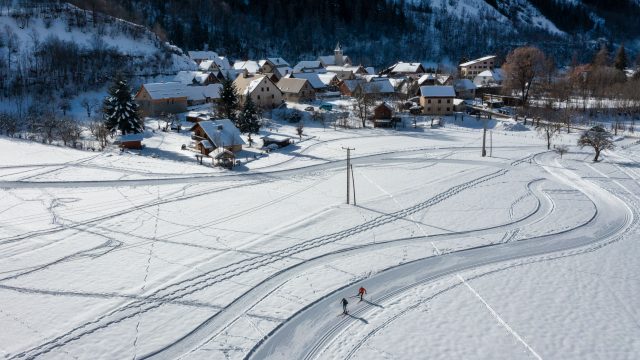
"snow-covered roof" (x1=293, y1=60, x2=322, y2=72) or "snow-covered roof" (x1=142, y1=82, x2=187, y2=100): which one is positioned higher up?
"snow-covered roof" (x1=293, y1=60, x2=322, y2=72)

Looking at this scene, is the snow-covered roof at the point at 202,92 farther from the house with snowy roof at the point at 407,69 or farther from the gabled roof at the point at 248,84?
the house with snowy roof at the point at 407,69

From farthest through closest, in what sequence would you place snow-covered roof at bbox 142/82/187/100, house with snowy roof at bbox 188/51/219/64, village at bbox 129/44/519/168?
house with snowy roof at bbox 188/51/219/64 → snow-covered roof at bbox 142/82/187/100 → village at bbox 129/44/519/168

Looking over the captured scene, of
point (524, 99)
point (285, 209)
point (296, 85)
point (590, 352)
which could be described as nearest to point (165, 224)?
point (285, 209)

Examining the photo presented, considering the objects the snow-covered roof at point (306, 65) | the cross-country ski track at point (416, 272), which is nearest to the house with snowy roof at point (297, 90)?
the snow-covered roof at point (306, 65)

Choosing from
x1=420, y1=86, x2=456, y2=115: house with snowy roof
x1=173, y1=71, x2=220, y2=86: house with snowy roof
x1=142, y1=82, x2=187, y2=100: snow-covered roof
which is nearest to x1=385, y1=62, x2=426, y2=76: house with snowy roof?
x1=420, y1=86, x2=456, y2=115: house with snowy roof

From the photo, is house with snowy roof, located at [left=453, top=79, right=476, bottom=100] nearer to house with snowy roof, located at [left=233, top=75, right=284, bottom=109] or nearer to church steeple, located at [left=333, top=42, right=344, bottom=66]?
house with snowy roof, located at [left=233, top=75, right=284, bottom=109]

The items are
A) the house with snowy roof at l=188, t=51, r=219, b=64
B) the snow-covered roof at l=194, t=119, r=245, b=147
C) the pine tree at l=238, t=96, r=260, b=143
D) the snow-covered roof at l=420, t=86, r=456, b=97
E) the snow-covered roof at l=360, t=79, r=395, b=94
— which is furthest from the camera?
the house with snowy roof at l=188, t=51, r=219, b=64

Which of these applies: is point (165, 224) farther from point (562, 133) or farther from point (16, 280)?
point (562, 133)
